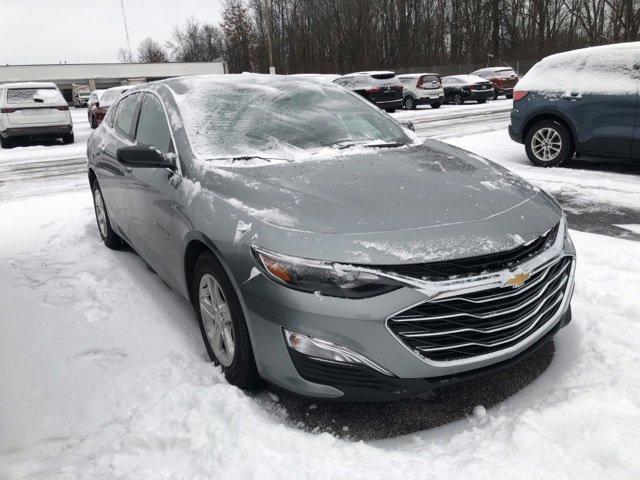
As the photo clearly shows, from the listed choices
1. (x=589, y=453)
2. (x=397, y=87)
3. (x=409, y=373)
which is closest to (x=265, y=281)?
(x=409, y=373)

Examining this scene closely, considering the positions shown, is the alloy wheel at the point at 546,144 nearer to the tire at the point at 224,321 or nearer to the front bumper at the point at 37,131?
the tire at the point at 224,321

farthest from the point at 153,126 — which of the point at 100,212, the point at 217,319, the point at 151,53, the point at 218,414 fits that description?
the point at 151,53

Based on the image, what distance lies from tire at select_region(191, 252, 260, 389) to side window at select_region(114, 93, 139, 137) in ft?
6.62

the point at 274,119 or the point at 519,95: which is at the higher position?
the point at 274,119

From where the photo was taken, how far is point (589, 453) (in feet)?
7.21

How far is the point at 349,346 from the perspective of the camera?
2232 millimetres

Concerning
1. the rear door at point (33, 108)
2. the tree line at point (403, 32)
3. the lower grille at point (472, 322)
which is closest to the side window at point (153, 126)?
the lower grille at point (472, 322)

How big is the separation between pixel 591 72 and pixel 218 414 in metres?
7.29

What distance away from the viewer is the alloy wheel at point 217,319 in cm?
278

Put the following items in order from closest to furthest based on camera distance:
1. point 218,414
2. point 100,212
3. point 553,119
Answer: point 218,414 < point 100,212 < point 553,119

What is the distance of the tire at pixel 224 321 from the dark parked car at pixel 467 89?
24243 mm

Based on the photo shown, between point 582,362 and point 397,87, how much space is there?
20951 millimetres

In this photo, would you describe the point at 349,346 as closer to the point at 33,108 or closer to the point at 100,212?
the point at 100,212

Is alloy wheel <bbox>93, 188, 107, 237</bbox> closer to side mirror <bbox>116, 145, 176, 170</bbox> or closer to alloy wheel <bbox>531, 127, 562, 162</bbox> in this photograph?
side mirror <bbox>116, 145, 176, 170</bbox>
